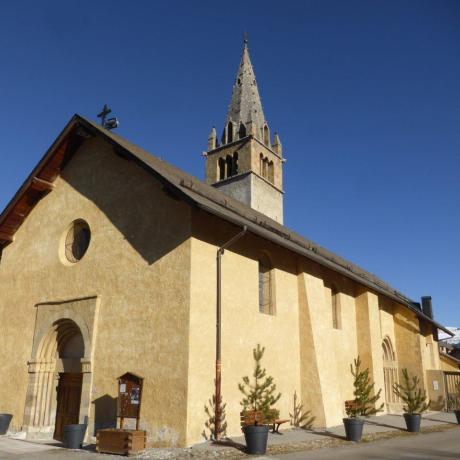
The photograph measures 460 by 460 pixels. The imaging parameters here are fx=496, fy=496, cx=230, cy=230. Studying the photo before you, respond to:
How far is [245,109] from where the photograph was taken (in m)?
40.8

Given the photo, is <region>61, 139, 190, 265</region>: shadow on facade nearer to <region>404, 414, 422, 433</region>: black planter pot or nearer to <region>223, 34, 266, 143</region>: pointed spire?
<region>404, 414, 422, 433</region>: black planter pot

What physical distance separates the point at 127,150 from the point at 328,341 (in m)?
8.93

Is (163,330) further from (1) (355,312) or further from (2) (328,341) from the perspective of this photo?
(1) (355,312)

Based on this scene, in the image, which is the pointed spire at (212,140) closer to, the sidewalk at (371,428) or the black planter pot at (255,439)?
the sidewalk at (371,428)

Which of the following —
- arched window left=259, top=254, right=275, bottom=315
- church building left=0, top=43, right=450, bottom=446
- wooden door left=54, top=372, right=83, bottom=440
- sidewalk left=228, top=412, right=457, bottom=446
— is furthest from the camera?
arched window left=259, top=254, right=275, bottom=315

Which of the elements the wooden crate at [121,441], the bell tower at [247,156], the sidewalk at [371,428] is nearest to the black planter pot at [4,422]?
the wooden crate at [121,441]

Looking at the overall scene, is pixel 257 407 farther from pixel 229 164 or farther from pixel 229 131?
pixel 229 131

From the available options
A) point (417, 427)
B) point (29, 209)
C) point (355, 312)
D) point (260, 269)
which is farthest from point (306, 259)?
point (29, 209)

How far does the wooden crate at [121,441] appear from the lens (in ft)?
36.4

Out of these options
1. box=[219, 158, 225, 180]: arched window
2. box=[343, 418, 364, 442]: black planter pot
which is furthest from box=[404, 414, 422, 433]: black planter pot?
box=[219, 158, 225, 180]: arched window

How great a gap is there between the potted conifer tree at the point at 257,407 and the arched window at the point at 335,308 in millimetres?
5829

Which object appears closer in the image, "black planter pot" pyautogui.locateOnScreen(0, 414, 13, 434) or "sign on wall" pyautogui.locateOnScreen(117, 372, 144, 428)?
"sign on wall" pyautogui.locateOnScreen(117, 372, 144, 428)

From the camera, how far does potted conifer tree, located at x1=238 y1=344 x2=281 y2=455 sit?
35.5ft

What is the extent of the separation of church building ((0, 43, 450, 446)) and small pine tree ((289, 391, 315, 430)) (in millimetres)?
236
